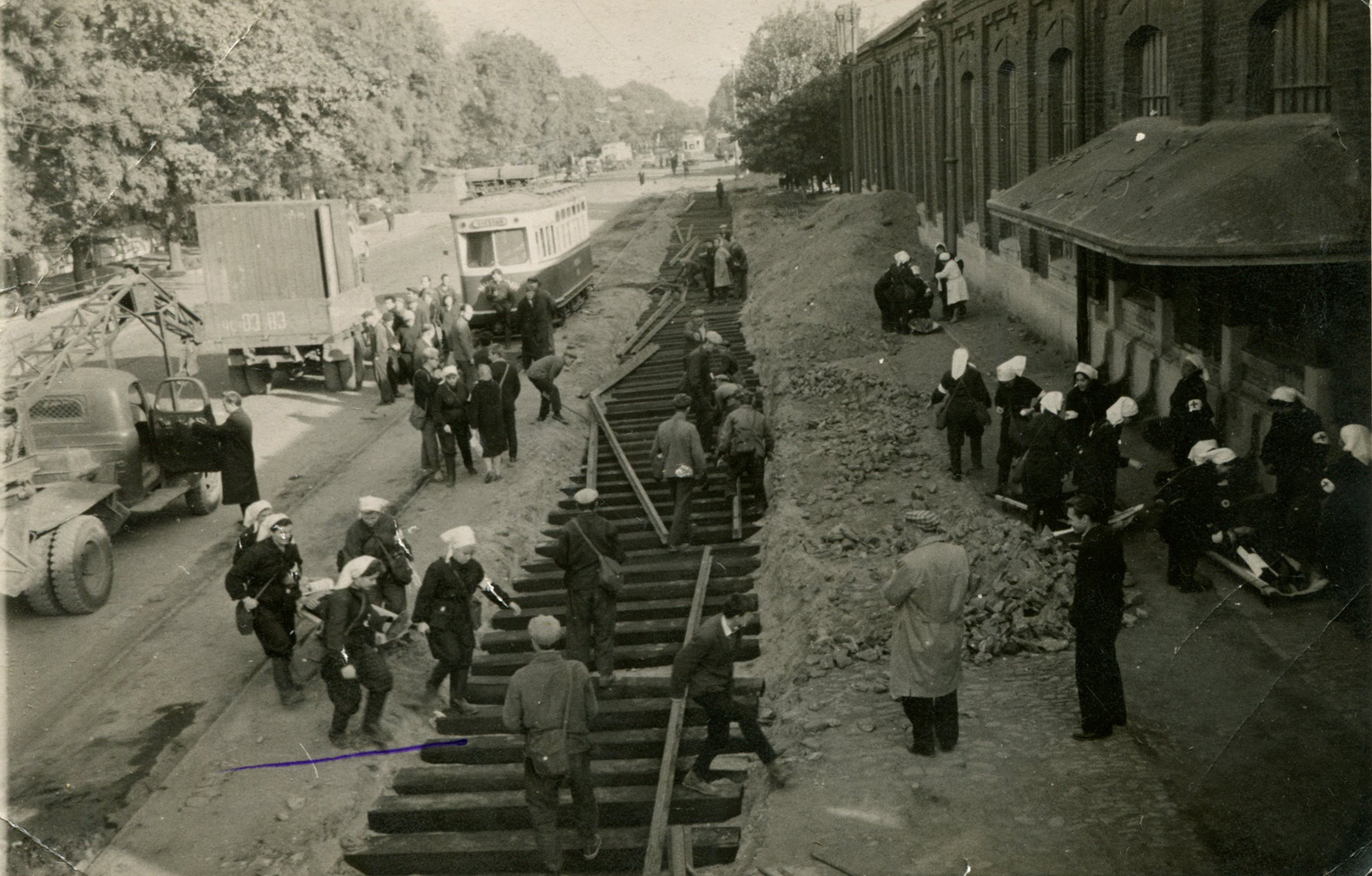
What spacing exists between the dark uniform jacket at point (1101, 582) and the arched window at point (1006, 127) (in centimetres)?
1371

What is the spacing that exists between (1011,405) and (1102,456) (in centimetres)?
211

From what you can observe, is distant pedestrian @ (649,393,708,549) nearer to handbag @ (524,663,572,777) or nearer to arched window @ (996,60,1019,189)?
handbag @ (524,663,572,777)

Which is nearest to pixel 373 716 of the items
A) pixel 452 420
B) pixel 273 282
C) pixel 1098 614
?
Result: pixel 1098 614

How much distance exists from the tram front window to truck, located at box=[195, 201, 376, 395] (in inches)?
132

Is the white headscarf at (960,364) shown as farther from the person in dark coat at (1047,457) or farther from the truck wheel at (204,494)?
the truck wheel at (204,494)

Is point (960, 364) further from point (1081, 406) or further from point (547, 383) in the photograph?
point (547, 383)

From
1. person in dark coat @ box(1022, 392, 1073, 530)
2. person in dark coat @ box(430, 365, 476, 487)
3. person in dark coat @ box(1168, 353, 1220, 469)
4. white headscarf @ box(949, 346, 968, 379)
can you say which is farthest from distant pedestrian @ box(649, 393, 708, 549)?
person in dark coat @ box(1168, 353, 1220, 469)

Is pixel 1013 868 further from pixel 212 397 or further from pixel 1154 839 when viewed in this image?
pixel 212 397

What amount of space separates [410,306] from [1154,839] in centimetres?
1695

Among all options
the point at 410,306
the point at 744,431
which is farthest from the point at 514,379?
the point at 410,306

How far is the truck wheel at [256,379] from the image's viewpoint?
859 inches

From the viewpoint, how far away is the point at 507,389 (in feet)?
49.9

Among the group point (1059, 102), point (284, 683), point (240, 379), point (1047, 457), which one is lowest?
point (284, 683)

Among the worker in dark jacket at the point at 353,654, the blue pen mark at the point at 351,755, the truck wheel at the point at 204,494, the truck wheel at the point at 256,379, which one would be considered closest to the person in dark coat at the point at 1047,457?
the blue pen mark at the point at 351,755
